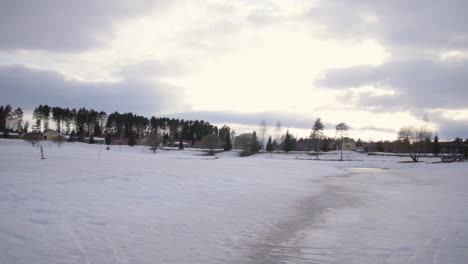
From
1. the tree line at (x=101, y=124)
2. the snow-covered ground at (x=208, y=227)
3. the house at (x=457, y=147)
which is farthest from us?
the tree line at (x=101, y=124)

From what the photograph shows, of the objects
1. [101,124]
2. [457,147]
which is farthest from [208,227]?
[101,124]

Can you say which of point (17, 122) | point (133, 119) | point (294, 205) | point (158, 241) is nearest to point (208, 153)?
point (133, 119)

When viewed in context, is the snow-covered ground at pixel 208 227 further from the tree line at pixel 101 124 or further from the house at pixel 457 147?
the tree line at pixel 101 124

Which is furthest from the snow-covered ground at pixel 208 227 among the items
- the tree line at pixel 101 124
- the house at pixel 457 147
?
the tree line at pixel 101 124

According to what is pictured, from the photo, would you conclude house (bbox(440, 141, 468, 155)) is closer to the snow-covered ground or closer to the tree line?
the snow-covered ground

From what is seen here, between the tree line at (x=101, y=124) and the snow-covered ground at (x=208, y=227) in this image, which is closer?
the snow-covered ground at (x=208, y=227)

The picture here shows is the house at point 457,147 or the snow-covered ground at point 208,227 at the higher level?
the house at point 457,147

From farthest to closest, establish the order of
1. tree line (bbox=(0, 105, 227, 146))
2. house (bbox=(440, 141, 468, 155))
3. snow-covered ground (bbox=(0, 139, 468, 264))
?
tree line (bbox=(0, 105, 227, 146))
house (bbox=(440, 141, 468, 155))
snow-covered ground (bbox=(0, 139, 468, 264))

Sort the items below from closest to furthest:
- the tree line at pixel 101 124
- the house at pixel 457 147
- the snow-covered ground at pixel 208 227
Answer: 1. the snow-covered ground at pixel 208 227
2. the house at pixel 457 147
3. the tree line at pixel 101 124

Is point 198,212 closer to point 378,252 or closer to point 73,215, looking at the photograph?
point 73,215

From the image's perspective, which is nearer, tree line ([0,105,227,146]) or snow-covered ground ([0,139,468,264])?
snow-covered ground ([0,139,468,264])

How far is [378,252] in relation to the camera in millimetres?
6980

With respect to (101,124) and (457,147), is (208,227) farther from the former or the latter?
(101,124)

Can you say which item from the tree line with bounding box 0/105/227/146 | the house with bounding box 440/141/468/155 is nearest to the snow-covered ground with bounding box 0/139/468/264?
the house with bounding box 440/141/468/155
